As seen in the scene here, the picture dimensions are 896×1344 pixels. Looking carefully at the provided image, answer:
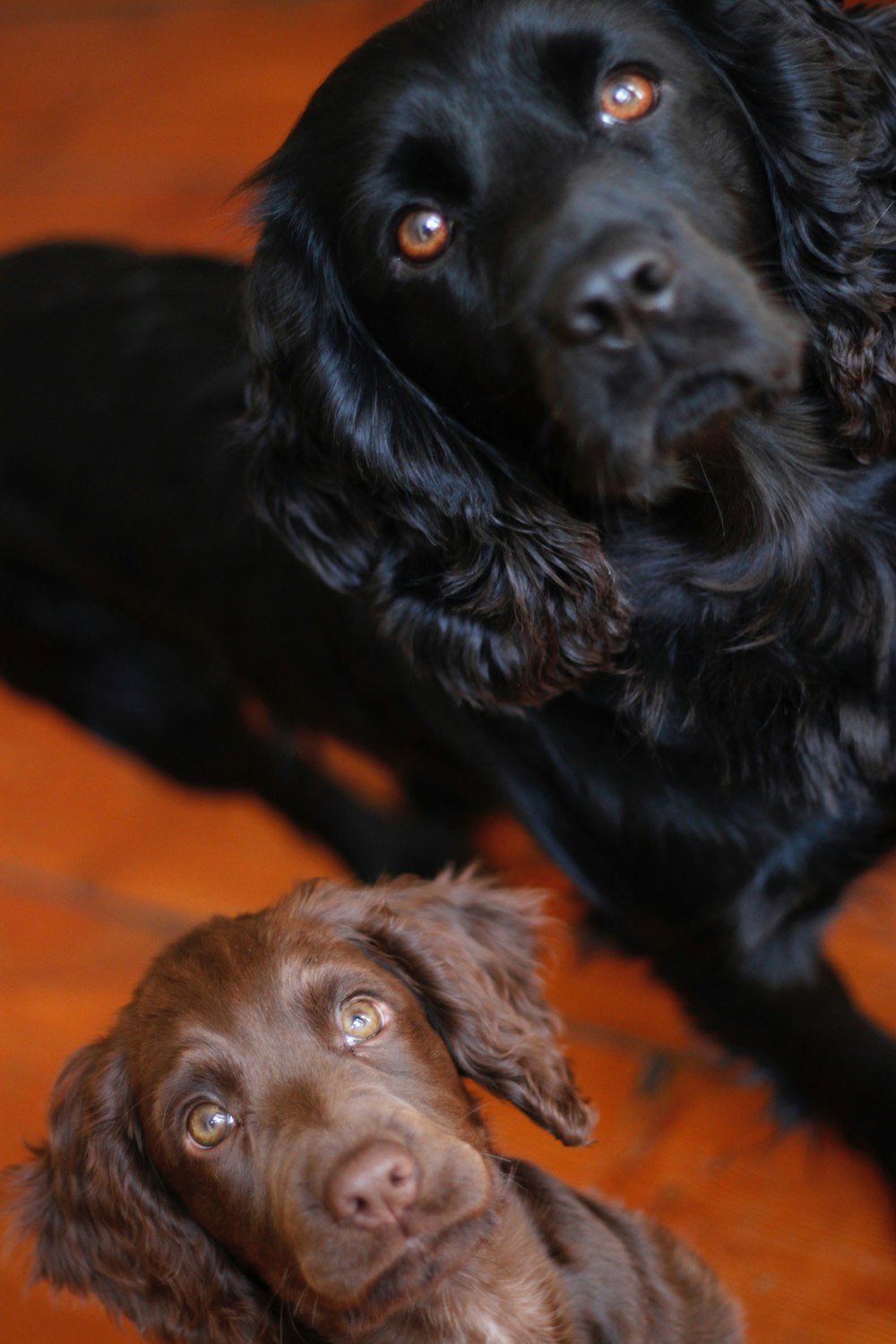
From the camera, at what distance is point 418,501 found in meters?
1.67

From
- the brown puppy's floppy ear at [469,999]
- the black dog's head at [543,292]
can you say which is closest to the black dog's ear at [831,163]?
the black dog's head at [543,292]

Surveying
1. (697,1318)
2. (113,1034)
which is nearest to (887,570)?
(697,1318)

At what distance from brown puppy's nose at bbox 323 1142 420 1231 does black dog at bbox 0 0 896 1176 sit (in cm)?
60

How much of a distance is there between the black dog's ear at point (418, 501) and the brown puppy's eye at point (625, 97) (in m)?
0.34

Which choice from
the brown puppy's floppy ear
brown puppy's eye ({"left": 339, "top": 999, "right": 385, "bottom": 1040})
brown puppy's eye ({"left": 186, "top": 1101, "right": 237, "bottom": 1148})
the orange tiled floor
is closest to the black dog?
the orange tiled floor

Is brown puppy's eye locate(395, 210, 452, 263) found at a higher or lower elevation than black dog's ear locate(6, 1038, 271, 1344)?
higher

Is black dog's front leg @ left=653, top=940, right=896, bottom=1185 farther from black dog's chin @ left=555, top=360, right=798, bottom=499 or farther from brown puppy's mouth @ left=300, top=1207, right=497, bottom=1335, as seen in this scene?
black dog's chin @ left=555, top=360, right=798, bottom=499

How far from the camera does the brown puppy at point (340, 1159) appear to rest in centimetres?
136

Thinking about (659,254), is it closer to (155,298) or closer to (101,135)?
(155,298)

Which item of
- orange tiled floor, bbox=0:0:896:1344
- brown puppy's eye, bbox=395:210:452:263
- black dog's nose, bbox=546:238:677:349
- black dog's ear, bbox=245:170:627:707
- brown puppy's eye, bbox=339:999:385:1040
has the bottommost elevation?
orange tiled floor, bbox=0:0:896:1344

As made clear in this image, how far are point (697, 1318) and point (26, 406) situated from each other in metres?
1.62

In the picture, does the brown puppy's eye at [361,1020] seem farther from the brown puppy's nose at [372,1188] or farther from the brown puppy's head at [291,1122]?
the brown puppy's nose at [372,1188]

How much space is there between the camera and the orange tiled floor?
1.92m

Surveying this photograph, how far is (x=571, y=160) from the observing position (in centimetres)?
141
